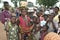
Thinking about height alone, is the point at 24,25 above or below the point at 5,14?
below

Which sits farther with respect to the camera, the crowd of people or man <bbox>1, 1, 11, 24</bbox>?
man <bbox>1, 1, 11, 24</bbox>

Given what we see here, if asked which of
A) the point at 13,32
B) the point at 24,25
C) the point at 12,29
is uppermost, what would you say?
the point at 24,25

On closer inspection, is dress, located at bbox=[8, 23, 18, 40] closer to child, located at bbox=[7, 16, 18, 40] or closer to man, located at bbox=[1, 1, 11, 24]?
child, located at bbox=[7, 16, 18, 40]

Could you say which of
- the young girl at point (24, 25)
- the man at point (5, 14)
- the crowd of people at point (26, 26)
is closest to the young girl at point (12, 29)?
the crowd of people at point (26, 26)

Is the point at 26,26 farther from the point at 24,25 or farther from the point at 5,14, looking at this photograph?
the point at 5,14

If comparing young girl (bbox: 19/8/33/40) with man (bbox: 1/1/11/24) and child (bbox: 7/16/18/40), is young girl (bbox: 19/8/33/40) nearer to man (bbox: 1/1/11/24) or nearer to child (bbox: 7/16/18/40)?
child (bbox: 7/16/18/40)

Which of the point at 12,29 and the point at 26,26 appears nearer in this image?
the point at 12,29

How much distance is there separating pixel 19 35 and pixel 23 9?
0.89m

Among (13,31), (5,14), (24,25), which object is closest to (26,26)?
(24,25)

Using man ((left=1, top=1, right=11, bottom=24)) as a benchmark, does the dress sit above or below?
below

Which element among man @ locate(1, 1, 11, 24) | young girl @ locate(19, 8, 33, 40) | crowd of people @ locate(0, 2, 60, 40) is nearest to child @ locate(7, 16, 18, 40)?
crowd of people @ locate(0, 2, 60, 40)

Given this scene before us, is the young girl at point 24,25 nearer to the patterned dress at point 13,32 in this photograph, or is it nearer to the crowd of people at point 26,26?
the crowd of people at point 26,26

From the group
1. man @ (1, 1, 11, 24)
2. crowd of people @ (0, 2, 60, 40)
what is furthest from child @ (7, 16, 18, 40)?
man @ (1, 1, 11, 24)

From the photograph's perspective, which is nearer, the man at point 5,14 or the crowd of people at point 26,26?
the crowd of people at point 26,26
